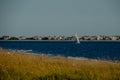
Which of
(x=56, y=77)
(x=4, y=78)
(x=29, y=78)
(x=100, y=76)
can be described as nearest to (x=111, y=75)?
(x=100, y=76)

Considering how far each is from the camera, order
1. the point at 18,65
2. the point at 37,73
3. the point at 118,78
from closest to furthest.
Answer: the point at 118,78 → the point at 37,73 → the point at 18,65

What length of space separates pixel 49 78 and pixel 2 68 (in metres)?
2.34

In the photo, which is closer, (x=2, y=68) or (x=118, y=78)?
(x=118, y=78)

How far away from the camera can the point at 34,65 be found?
Answer: 15305 millimetres

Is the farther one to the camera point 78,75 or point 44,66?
point 44,66

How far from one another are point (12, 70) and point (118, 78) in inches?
158

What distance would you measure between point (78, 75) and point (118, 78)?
1377 millimetres

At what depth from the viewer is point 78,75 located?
1267 cm

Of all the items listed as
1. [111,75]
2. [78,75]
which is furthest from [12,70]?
[111,75]

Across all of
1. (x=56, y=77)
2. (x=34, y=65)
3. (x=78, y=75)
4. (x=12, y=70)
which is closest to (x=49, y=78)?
(x=56, y=77)

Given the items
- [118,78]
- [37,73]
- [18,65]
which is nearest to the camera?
[118,78]

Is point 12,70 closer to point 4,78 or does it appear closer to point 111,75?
point 4,78

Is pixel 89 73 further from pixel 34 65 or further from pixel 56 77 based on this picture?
pixel 34 65

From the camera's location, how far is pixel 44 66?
600 inches
